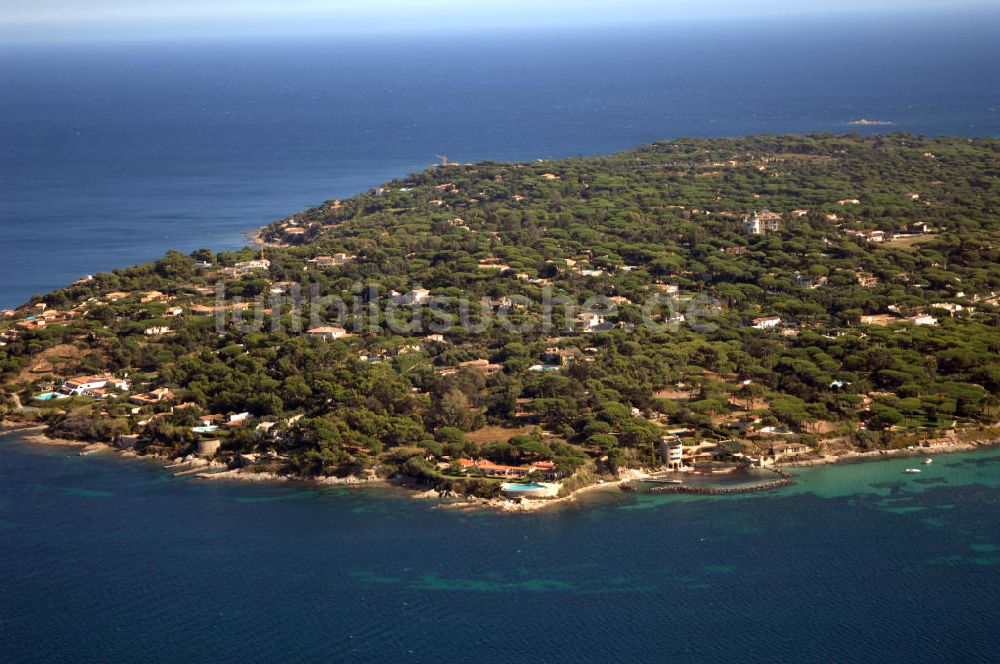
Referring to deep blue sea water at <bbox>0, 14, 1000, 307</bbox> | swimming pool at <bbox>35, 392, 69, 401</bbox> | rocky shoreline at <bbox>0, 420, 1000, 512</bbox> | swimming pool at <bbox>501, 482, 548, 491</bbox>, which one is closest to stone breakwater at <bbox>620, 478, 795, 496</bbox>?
rocky shoreline at <bbox>0, 420, 1000, 512</bbox>

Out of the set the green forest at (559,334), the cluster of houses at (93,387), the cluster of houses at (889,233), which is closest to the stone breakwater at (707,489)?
the green forest at (559,334)

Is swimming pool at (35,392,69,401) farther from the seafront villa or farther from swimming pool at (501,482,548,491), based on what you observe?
swimming pool at (501,482,548,491)

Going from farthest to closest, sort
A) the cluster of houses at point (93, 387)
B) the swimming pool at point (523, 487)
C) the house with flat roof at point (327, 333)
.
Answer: the house with flat roof at point (327, 333), the cluster of houses at point (93, 387), the swimming pool at point (523, 487)

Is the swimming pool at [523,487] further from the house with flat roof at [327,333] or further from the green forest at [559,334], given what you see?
the house with flat roof at [327,333]

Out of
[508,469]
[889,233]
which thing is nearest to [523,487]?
[508,469]

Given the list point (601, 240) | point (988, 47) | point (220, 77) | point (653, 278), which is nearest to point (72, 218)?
point (601, 240)
